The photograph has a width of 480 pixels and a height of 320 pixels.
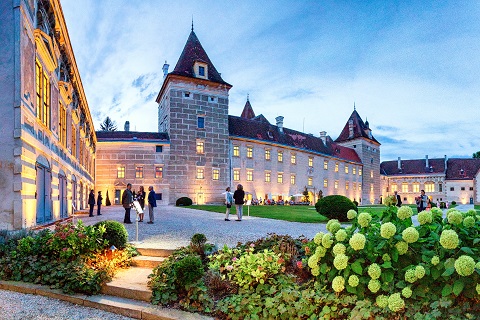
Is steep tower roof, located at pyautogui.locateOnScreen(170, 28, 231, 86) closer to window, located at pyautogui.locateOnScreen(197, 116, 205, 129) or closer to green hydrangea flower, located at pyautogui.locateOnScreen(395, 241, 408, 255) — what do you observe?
window, located at pyautogui.locateOnScreen(197, 116, 205, 129)

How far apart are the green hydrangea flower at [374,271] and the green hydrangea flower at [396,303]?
27 cm

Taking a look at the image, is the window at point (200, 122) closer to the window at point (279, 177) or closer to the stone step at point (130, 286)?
the window at point (279, 177)

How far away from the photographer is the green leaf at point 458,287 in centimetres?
357

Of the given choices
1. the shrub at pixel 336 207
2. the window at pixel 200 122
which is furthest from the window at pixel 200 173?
the shrub at pixel 336 207

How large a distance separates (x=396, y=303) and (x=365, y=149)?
6638cm

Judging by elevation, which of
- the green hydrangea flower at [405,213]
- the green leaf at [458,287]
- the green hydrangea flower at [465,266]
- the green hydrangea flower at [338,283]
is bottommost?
the green hydrangea flower at [338,283]

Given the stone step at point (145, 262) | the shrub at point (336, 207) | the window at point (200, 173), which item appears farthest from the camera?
the window at point (200, 173)

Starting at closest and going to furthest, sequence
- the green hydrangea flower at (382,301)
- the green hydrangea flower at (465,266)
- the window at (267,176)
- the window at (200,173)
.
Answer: the green hydrangea flower at (465,266) → the green hydrangea flower at (382,301) → the window at (200,173) → the window at (267,176)

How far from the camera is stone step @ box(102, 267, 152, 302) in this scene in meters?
5.70

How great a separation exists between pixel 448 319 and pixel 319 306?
4.62 feet

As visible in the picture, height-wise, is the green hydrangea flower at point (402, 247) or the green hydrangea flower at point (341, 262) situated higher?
the green hydrangea flower at point (402, 247)

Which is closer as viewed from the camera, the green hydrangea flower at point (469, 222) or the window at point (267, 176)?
the green hydrangea flower at point (469, 222)

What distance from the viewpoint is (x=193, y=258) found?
18.5ft

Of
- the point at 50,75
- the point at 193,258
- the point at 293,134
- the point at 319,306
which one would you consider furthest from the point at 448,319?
the point at 293,134
